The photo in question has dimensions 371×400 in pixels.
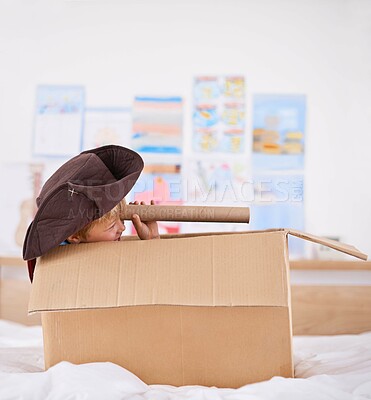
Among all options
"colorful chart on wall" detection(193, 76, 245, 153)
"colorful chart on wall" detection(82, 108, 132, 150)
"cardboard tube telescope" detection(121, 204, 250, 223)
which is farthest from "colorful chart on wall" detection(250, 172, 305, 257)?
"cardboard tube telescope" detection(121, 204, 250, 223)

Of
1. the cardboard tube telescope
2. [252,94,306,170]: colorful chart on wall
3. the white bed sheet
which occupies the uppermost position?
[252,94,306,170]: colorful chart on wall

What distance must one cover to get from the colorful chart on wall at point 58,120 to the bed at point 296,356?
457 millimetres

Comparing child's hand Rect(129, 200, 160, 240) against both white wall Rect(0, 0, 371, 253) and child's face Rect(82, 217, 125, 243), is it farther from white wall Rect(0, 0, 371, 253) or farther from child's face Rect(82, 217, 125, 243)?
white wall Rect(0, 0, 371, 253)

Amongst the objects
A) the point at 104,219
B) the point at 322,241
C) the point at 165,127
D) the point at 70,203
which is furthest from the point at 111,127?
the point at 322,241

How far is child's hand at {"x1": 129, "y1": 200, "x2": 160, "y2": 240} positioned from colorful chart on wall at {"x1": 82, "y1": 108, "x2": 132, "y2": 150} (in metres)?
0.86

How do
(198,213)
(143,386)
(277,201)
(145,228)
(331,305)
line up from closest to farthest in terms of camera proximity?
(143,386) < (198,213) < (145,228) < (331,305) < (277,201)

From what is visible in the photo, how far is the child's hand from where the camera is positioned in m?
1.24

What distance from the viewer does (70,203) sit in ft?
3.32

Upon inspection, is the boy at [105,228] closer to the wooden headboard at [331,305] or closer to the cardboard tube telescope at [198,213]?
the cardboard tube telescope at [198,213]

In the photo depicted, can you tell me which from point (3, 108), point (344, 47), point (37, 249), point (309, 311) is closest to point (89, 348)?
point (37, 249)

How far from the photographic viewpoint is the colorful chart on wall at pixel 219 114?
214cm

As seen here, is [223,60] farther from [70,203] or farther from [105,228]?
[70,203]

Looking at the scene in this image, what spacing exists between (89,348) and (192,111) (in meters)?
1.30

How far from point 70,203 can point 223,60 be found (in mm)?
1312
